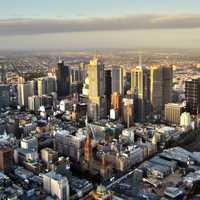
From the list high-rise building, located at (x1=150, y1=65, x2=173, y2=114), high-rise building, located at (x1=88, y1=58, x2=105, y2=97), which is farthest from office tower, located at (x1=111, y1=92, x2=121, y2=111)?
high-rise building, located at (x1=150, y1=65, x2=173, y2=114)

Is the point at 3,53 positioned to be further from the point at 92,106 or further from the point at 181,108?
→ the point at 181,108

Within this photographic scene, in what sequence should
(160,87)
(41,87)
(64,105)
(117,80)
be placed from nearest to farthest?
(160,87) → (64,105) → (117,80) → (41,87)

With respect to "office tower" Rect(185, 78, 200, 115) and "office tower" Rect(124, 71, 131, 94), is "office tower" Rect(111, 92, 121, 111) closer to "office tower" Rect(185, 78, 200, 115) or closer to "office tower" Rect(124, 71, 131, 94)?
"office tower" Rect(124, 71, 131, 94)

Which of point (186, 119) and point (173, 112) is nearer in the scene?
point (186, 119)

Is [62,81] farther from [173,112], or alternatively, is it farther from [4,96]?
[173,112]

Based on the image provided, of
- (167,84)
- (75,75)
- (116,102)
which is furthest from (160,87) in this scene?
(75,75)

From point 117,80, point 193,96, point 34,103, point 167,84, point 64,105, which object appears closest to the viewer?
point 193,96
